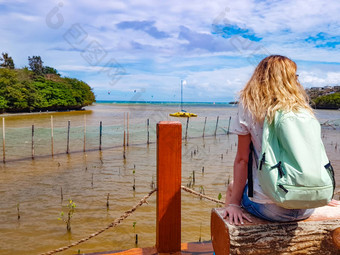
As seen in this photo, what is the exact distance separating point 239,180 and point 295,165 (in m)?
0.43

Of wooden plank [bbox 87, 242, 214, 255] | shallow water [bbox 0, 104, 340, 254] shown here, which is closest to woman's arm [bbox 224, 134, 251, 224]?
wooden plank [bbox 87, 242, 214, 255]

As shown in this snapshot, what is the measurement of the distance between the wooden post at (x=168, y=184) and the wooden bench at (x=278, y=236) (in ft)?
2.02

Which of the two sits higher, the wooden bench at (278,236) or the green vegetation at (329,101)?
the green vegetation at (329,101)

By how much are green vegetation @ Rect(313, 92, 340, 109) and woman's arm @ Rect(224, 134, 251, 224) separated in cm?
8127

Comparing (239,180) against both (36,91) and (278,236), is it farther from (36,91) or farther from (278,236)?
(36,91)

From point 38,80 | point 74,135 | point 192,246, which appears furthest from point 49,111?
point 192,246

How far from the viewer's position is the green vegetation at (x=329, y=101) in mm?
73700

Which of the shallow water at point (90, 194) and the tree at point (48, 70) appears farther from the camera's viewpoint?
the tree at point (48, 70)

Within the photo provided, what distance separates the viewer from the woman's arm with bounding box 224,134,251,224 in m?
→ 1.89

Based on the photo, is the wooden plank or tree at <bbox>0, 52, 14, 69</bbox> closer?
the wooden plank

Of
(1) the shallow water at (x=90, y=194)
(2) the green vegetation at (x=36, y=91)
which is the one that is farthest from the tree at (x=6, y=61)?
(1) the shallow water at (x=90, y=194)

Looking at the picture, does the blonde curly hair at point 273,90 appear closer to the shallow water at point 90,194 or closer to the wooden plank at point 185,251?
the wooden plank at point 185,251

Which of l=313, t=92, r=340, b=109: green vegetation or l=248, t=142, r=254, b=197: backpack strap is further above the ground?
l=313, t=92, r=340, b=109: green vegetation

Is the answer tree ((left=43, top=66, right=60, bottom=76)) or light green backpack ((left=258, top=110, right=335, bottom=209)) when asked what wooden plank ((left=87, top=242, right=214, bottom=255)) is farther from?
tree ((left=43, top=66, right=60, bottom=76))
